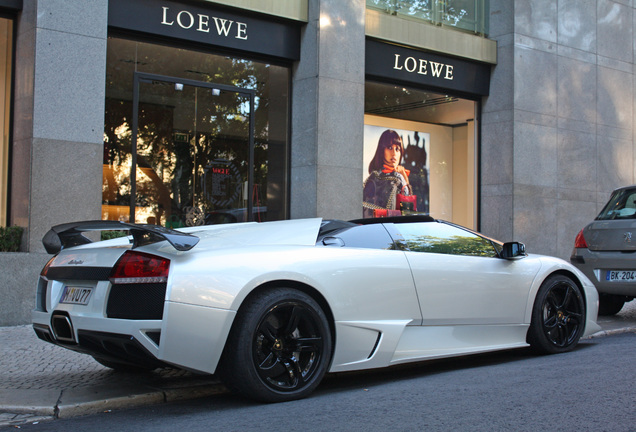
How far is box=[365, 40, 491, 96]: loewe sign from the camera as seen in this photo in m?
12.7

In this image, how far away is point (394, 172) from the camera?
1398cm

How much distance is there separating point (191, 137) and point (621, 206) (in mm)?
6291

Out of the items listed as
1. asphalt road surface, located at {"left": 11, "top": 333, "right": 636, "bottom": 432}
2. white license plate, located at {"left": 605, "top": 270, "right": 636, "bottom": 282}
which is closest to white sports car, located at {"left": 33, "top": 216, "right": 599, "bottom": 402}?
asphalt road surface, located at {"left": 11, "top": 333, "right": 636, "bottom": 432}

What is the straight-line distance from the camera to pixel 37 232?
28.7 ft

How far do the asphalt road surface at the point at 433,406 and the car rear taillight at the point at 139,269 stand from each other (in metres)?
0.87

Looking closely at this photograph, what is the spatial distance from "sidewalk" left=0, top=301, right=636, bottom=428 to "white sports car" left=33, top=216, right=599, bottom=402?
260 mm

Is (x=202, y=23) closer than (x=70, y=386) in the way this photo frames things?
No

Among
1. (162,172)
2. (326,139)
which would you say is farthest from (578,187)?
(162,172)

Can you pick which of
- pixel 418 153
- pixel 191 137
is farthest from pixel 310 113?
pixel 418 153

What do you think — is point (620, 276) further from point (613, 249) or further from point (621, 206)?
point (621, 206)

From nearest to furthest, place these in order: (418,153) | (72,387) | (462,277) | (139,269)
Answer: (139,269) < (72,387) < (462,277) < (418,153)

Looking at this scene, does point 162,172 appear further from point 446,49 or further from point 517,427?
point 517,427

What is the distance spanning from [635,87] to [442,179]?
18.6 feet

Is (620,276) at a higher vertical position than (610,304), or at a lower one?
higher
